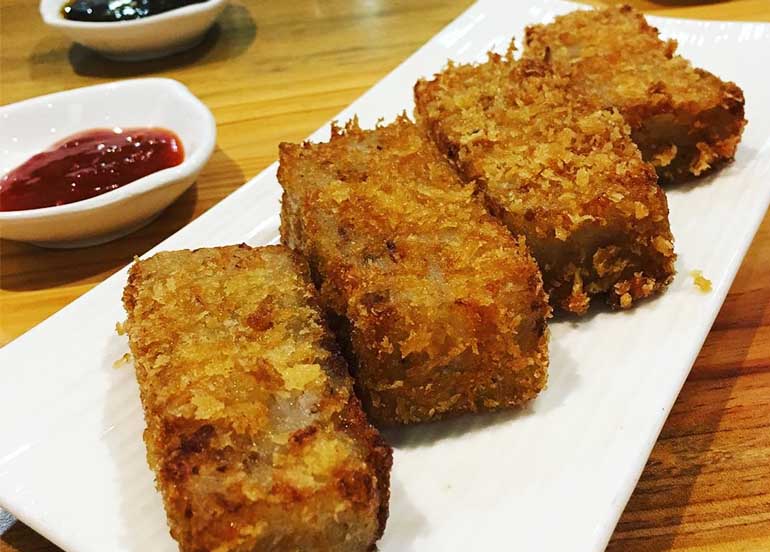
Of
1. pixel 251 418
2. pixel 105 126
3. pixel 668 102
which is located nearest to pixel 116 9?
pixel 105 126

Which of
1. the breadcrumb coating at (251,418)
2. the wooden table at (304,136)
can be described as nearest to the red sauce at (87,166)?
the wooden table at (304,136)

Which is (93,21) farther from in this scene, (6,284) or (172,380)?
(172,380)

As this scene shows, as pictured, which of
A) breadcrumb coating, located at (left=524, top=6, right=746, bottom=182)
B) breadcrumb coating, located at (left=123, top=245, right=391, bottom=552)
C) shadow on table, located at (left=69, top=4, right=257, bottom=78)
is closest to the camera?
breadcrumb coating, located at (left=123, top=245, right=391, bottom=552)

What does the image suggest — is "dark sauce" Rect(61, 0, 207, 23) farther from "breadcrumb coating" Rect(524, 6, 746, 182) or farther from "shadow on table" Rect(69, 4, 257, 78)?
"breadcrumb coating" Rect(524, 6, 746, 182)

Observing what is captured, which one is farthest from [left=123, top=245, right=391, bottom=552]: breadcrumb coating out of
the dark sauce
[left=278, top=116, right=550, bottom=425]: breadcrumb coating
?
the dark sauce

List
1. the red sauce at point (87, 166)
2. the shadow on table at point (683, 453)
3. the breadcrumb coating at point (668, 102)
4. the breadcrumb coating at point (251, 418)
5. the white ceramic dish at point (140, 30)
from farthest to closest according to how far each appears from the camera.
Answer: the white ceramic dish at point (140, 30)
the red sauce at point (87, 166)
the breadcrumb coating at point (668, 102)
the shadow on table at point (683, 453)
the breadcrumb coating at point (251, 418)

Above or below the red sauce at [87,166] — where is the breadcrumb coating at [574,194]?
above

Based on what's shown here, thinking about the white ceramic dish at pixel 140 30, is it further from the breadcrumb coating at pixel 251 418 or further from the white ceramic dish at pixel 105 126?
the breadcrumb coating at pixel 251 418
